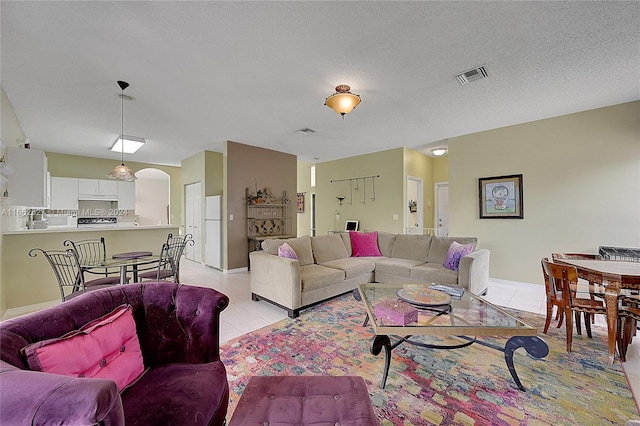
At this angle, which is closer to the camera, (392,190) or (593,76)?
(593,76)

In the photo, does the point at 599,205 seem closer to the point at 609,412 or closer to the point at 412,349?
the point at 609,412

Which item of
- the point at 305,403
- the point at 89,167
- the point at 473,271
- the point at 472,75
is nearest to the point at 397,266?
the point at 473,271

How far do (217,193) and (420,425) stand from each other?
612 cm

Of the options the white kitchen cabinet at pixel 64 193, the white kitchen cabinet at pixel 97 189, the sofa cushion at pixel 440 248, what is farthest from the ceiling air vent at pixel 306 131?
the white kitchen cabinet at pixel 64 193

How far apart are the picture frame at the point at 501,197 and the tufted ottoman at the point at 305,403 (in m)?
4.58

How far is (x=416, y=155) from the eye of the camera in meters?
6.66

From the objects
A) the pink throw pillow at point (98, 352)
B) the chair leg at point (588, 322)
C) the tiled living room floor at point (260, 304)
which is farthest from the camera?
the chair leg at point (588, 322)

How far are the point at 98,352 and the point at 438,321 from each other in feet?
6.76

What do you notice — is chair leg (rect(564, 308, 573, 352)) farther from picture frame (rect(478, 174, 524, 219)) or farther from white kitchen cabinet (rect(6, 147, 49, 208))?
white kitchen cabinet (rect(6, 147, 49, 208))

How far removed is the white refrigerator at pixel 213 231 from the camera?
5855 millimetres

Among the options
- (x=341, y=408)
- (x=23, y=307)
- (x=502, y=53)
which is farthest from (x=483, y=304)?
(x=23, y=307)

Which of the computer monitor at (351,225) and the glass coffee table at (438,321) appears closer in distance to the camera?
the glass coffee table at (438,321)

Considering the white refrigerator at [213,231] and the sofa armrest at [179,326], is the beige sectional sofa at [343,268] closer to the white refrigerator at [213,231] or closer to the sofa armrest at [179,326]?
the sofa armrest at [179,326]

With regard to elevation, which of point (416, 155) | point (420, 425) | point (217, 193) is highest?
point (416, 155)
